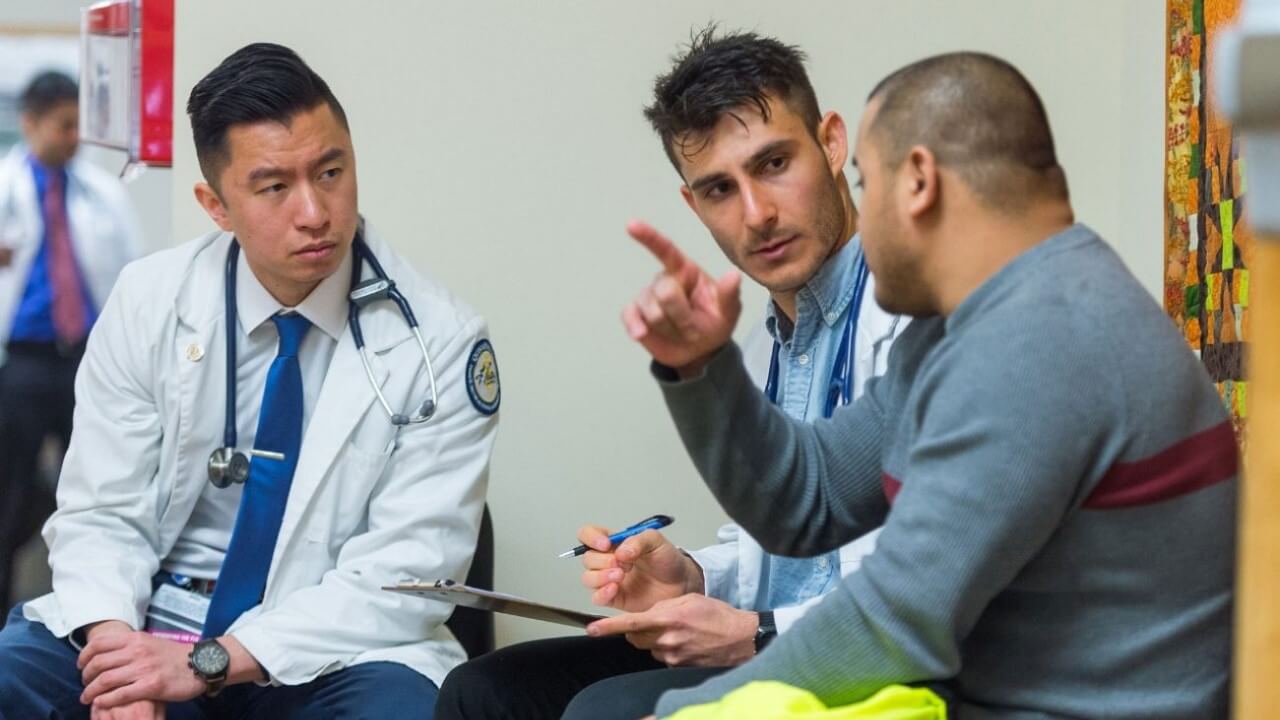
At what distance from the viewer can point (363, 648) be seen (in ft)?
6.59

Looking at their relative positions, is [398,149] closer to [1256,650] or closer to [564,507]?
[564,507]

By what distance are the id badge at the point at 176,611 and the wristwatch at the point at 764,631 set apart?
2.91 ft

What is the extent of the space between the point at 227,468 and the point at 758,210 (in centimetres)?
88

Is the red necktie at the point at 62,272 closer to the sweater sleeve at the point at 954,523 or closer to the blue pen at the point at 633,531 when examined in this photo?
the blue pen at the point at 633,531

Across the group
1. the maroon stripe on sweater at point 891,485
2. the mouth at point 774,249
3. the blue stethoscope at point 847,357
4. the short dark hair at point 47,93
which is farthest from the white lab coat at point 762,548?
the short dark hair at point 47,93

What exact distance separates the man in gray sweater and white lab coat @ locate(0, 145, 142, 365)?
6.79 feet

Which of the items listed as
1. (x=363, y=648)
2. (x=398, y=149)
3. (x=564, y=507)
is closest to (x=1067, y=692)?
(x=363, y=648)

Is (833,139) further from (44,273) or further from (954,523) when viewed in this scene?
(44,273)

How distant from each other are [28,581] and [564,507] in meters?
1.13

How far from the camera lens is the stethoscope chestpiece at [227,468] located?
210cm

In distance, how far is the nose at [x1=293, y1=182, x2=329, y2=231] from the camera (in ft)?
6.83

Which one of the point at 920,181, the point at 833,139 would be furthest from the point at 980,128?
the point at 833,139

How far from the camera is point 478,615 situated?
2395 mm

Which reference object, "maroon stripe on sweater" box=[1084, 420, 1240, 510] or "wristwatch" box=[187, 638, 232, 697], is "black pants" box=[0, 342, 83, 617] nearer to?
"wristwatch" box=[187, 638, 232, 697]
